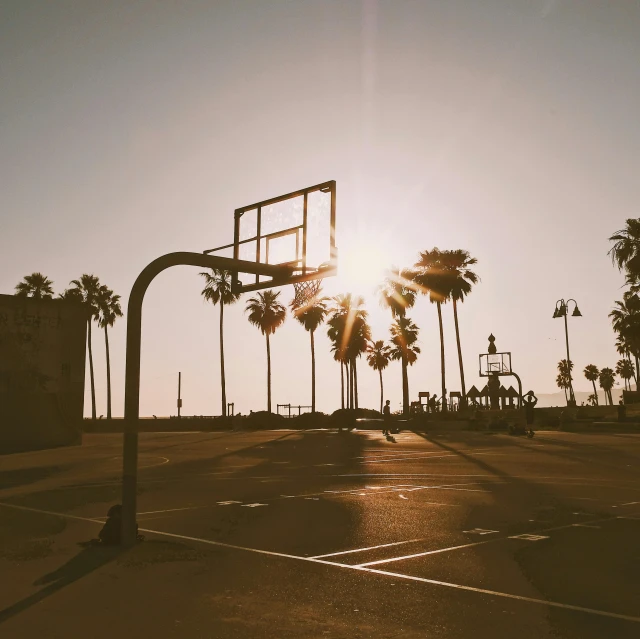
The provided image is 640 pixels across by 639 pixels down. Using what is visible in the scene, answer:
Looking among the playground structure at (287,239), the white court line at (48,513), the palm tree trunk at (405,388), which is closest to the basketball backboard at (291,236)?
the playground structure at (287,239)

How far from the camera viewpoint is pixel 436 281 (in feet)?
204

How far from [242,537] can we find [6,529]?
13.0 feet

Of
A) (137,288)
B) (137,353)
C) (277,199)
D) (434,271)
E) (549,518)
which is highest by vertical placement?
(434,271)

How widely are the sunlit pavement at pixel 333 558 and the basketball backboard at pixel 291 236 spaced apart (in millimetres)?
4425

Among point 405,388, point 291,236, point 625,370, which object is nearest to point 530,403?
point 405,388

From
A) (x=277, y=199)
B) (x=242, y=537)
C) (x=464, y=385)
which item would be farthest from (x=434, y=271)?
(x=242, y=537)

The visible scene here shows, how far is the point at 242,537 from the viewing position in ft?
32.9

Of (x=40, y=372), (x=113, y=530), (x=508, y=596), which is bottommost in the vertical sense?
(x=508, y=596)

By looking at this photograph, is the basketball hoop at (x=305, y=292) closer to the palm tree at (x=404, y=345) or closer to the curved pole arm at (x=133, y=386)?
the curved pole arm at (x=133, y=386)

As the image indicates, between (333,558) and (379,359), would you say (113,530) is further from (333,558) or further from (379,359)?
(379,359)

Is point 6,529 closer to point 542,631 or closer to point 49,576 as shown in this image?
point 49,576

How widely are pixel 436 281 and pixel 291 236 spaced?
4981 centimetres

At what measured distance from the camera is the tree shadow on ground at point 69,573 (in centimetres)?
647

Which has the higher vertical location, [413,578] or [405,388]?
[405,388]
